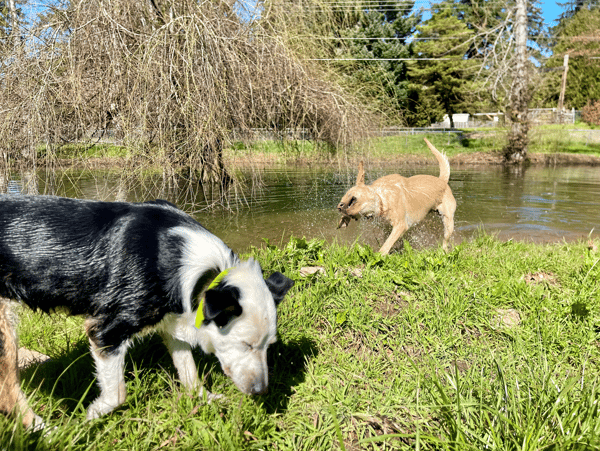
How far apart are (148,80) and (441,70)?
33.7 m

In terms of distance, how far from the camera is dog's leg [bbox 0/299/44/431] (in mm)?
2342

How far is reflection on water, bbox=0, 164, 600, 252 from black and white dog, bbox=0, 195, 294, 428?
2.79 meters

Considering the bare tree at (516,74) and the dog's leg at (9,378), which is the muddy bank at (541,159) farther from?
the dog's leg at (9,378)

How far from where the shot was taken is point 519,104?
2314 centimetres

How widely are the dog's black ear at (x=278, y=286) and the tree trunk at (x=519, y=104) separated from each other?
24299mm

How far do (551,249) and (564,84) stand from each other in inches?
1715

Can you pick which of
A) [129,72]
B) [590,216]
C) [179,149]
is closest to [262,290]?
[179,149]

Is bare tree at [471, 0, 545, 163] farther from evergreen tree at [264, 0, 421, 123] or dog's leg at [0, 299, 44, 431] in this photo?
dog's leg at [0, 299, 44, 431]

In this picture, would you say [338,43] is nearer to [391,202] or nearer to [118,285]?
[391,202]

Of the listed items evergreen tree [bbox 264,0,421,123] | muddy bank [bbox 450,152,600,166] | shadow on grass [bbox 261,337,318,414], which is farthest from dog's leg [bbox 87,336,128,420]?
muddy bank [bbox 450,152,600,166]

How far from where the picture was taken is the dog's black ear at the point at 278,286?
2.75m

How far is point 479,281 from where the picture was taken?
14.0 feet

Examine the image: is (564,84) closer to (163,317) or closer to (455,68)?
(455,68)

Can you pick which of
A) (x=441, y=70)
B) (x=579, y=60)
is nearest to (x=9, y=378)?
(x=441, y=70)
